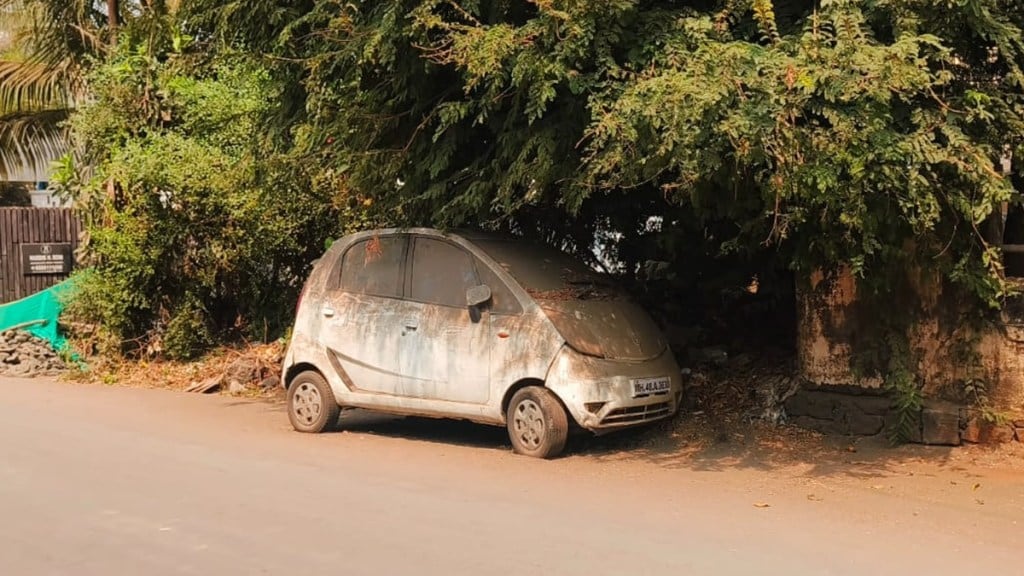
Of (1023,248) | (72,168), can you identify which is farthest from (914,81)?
(72,168)

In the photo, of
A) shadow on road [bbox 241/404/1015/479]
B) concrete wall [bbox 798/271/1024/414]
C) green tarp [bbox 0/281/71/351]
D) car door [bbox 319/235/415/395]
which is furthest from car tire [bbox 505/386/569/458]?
green tarp [bbox 0/281/71/351]

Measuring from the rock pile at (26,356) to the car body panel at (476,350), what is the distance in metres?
6.16

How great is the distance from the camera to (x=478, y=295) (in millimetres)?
8109

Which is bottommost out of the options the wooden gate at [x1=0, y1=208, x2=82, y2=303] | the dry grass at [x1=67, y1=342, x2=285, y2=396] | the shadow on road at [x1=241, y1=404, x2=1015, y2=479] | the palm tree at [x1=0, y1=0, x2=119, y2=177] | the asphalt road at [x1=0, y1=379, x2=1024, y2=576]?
the asphalt road at [x1=0, y1=379, x2=1024, y2=576]

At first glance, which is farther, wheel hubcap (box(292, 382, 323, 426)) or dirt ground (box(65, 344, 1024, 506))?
wheel hubcap (box(292, 382, 323, 426))

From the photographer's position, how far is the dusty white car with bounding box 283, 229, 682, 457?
7.80 metres


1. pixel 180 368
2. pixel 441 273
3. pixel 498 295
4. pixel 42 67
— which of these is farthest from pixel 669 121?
pixel 42 67

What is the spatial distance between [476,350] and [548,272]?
94cm

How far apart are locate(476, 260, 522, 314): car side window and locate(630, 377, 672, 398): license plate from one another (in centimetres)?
108

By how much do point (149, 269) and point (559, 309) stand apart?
712 centimetres

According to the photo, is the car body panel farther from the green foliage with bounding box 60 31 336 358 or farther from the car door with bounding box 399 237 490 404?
the green foliage with bounding box 60 31 336 358

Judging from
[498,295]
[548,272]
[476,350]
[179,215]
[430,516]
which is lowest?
[430,516]

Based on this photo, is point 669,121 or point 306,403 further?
point 306,403

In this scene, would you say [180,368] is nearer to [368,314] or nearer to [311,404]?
[311,404]
